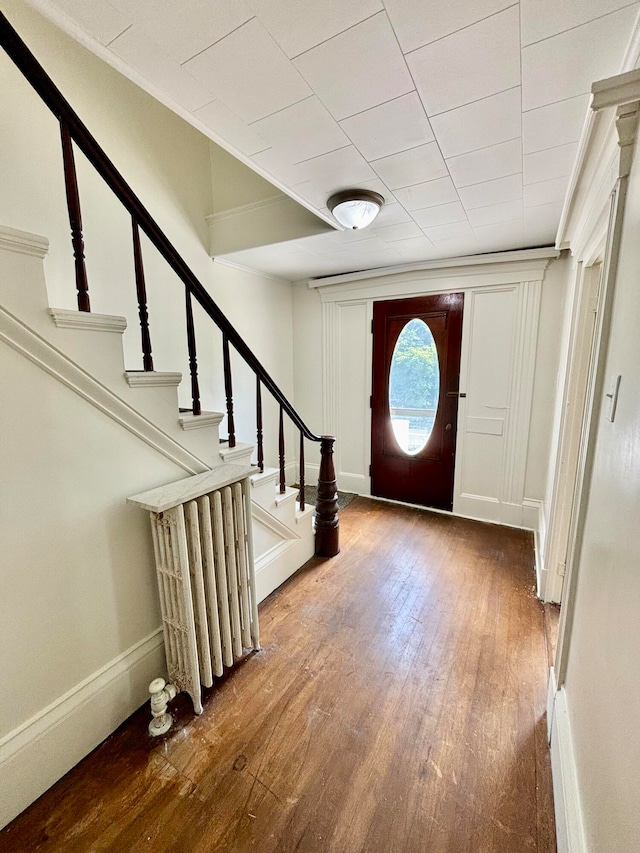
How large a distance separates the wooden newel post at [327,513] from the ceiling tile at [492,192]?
1682 mm

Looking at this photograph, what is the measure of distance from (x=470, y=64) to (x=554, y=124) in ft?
1.64

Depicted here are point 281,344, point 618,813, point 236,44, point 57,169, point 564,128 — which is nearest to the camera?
point 618,813

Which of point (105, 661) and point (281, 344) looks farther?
point (281, 344)

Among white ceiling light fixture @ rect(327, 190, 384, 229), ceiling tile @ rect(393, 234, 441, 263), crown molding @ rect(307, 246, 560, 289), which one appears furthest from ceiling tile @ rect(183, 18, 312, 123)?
crown molding @ rect(307, 246, 560, 289)

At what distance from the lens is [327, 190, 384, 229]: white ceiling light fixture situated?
1881 millimetres

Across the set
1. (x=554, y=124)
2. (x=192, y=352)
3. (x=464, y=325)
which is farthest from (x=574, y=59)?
(x=464, y=325)

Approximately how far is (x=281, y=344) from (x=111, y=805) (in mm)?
3523

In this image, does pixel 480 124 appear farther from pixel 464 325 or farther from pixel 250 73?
pixel 464 325

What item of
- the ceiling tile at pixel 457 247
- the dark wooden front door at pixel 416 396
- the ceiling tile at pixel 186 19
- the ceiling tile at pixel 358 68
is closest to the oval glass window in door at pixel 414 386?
the dark wooden front door at pixel 416 396

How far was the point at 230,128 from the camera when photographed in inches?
56.0

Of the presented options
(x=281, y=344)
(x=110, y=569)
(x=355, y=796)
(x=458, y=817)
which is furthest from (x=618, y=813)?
(x=281, y=344)

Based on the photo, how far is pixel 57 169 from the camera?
1979 mm

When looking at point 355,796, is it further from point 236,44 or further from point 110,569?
point 236,44

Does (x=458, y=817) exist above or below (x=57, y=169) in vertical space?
below
